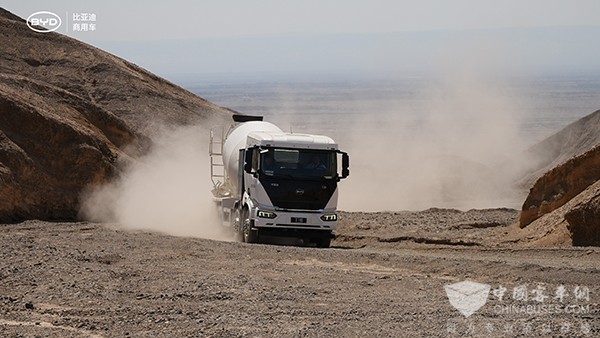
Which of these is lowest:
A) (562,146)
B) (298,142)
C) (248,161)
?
(562,146)

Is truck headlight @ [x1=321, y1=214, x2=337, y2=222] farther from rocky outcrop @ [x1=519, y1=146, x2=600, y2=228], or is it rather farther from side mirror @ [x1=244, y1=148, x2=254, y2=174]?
rocky outcrop @ [x1=519, y1=146, x2=600, y2=228]

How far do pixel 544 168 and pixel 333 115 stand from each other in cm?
8745

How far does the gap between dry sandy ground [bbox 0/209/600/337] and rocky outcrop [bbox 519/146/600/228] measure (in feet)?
11.7

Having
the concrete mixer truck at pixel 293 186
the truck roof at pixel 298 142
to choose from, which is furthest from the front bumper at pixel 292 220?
the truck roof at pixel 298 142

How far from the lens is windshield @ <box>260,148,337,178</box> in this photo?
71.5 ft

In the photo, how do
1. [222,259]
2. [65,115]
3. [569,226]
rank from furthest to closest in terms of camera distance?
[65,115]
[569,226]
[222,259]

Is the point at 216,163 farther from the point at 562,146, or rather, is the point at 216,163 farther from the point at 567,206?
the point at 562,146

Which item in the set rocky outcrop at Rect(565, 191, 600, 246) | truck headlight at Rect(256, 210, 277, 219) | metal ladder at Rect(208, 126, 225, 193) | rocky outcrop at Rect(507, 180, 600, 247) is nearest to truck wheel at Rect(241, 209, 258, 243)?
truck headlight at Rect(256, 210, 277, 219)

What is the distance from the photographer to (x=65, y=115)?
104 ft

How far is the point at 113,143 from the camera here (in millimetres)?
33875

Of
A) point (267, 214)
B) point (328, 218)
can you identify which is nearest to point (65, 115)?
point (267, 214)

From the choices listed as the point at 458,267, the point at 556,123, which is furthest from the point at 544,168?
the point at 556,123

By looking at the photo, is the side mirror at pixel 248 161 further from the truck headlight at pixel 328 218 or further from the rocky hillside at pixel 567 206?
the rocky hillside at pixel 567 206

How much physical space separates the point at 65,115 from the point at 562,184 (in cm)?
1625
